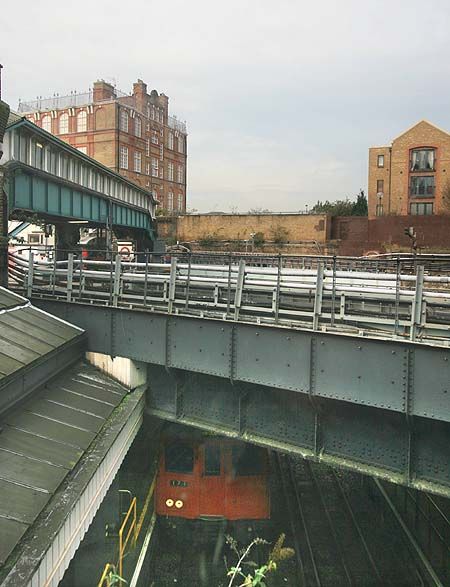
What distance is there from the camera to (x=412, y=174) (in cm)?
5775

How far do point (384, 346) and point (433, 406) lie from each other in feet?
3.88

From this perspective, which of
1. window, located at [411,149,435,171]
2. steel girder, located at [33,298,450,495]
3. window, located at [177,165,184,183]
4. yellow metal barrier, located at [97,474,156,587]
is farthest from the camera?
window, located at [177,165,184,183]

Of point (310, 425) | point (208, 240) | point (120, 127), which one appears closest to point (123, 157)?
point (120, 127)

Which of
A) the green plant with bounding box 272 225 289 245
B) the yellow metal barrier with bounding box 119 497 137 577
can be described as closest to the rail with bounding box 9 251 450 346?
the yellow metal barrier with bounding box 119 497 137 577

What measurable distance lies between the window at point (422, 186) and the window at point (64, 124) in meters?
42.7

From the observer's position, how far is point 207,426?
11195 millimetres

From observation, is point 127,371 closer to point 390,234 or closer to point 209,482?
point 209,482

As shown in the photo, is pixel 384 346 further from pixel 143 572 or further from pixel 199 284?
pixel 143 572

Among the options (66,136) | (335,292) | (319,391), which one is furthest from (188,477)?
(66,136)

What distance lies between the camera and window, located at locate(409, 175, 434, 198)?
5750 cm

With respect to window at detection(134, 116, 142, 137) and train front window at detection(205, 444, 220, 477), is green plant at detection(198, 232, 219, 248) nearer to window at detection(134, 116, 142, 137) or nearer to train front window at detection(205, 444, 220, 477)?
window at detection(134, 116, 142, 137)

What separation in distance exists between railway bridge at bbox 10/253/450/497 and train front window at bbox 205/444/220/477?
9.49ft

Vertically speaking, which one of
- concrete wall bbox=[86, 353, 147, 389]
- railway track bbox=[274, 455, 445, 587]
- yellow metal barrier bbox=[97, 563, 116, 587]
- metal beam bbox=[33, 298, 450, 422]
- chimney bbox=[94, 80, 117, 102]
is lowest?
railway track bbox=[274, 455, 445, 587]

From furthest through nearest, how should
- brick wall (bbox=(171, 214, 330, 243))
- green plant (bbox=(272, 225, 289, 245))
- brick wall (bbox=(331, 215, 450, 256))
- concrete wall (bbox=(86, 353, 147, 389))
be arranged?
1. green plant (bbox=(272, 225, 289, 245))
2. brick wall (bbox=(171, 214, 330, 243))
3. brick wall (bbox=(331, 215, 450, 256))
4. concrete wall (bbox=(86, 353, 147, 389))
